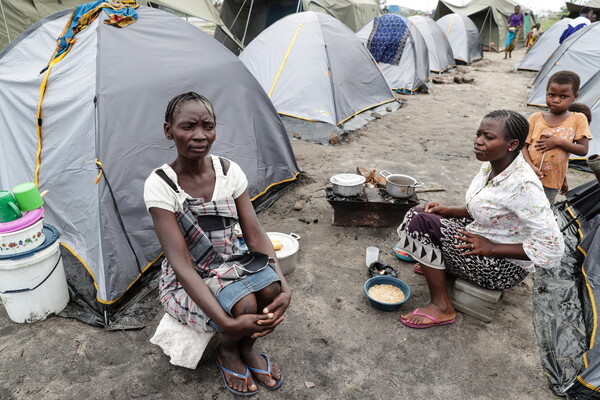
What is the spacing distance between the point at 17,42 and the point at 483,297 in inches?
174

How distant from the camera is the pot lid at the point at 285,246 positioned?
301cm

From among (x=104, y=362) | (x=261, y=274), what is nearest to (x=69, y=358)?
(x=104, y=362)

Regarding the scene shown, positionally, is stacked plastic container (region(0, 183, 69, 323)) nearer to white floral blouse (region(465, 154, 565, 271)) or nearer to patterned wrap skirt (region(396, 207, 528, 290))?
patterned wrap skirt (region(396, 207, 528, 290))

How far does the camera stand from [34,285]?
2.46 m

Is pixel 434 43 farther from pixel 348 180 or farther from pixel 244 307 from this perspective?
pixel 244 307

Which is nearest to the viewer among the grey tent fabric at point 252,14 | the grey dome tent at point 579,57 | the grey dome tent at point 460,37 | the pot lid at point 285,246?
the pot lid at point 285,246

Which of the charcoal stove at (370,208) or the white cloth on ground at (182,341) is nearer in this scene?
the white cloth on ground at (182,341)

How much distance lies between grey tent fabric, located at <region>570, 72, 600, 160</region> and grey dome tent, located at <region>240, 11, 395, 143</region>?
361 centimetres

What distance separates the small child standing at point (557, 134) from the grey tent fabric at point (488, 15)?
53.0ft

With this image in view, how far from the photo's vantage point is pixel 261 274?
6.64 feet

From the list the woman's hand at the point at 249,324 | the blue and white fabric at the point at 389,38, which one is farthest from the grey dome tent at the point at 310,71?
the woman's hand at the point at 249,324

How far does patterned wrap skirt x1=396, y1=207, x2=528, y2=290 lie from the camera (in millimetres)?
2463

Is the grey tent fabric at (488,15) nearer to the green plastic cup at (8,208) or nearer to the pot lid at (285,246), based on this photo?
the pot lid at (285,246)

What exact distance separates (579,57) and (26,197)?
33.3 feet
